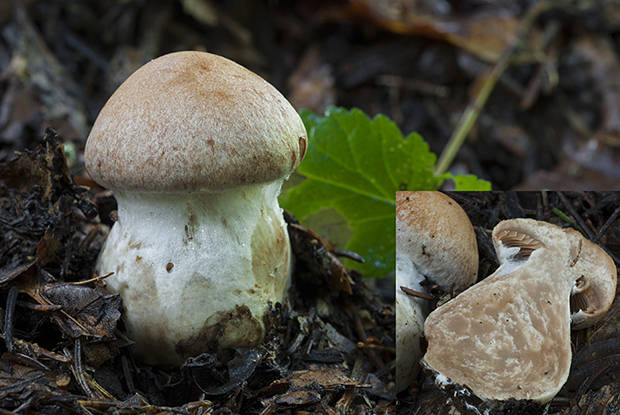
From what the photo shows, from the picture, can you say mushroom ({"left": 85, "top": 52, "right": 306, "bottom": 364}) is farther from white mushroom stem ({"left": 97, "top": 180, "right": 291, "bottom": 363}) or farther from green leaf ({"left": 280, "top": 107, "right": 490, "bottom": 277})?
green leaf ({"left": 280, "top": 107, "right": 490, "bottom": 277})

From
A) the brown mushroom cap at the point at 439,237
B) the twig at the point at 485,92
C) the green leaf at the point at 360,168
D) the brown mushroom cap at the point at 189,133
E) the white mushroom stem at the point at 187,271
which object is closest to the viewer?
the brown mushroom cap at the point at 189,133

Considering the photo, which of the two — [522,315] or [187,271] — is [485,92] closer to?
[522,315]

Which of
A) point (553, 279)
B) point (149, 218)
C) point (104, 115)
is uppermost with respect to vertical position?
point (104, 115)

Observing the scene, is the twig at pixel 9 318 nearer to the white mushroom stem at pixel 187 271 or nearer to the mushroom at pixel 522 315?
the white mushroom stem at pixel 187 271

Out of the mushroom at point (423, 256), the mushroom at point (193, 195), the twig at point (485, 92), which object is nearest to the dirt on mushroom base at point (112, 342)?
the mushroom at point (193, 195)

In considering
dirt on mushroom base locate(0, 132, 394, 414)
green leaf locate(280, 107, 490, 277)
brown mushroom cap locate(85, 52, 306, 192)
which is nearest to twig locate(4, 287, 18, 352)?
dirt on mushroom base locate(0, 132, 394, 414)

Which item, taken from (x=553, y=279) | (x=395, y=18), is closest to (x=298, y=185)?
(x=553, y=279)

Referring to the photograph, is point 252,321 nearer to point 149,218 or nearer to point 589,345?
point 149,218
